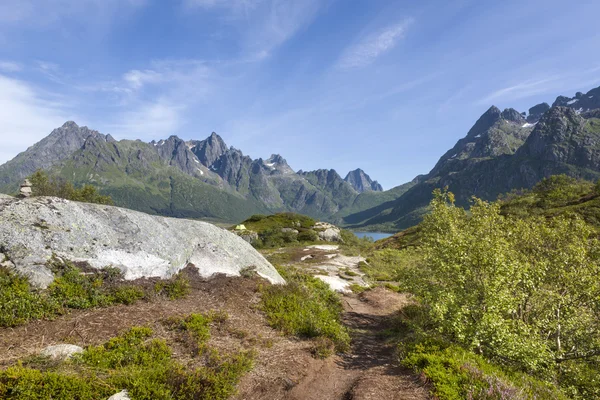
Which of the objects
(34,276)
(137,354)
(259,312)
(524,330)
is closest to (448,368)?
(524,330)

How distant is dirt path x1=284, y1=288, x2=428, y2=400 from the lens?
29.2 feet

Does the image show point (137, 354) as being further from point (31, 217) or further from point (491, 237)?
point (491, 237)

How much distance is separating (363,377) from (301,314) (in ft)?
16.7

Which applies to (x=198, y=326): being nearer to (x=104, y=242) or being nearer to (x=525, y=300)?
(x=104, y=242)

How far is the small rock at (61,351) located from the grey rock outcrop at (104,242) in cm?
367

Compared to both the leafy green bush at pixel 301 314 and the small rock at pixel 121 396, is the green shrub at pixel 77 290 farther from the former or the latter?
the leafy green bush at pixel 301 314

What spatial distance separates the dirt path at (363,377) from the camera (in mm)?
8914

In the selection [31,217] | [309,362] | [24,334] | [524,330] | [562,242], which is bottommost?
[309,362]

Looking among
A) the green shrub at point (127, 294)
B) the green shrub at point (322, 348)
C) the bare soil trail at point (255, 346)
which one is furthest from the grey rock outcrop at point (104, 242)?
the green shrub at point (322, 348)

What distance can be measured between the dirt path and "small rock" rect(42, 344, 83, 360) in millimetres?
6578

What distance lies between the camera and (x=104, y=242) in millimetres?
13961

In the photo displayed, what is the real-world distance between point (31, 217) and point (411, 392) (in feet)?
55.2

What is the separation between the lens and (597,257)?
13.4 meters

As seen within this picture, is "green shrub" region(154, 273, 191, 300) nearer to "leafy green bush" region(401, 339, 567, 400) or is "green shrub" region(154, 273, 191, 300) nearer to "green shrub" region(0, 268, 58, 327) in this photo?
"green shrub" region(0, 268, 58, 327)
